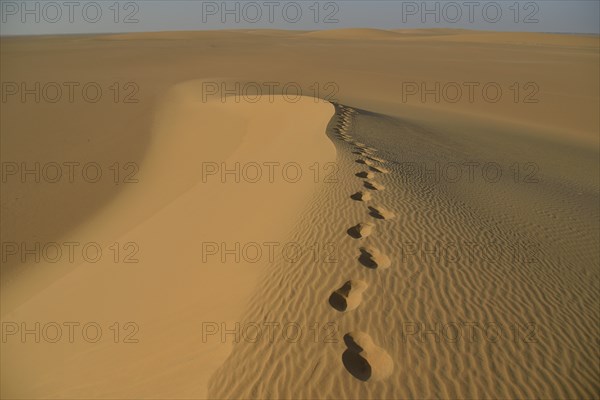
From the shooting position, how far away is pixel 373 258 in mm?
4812

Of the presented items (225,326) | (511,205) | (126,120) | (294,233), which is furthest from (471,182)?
(126,120)

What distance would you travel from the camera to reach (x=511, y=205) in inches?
288

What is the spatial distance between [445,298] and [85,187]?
35.2ft

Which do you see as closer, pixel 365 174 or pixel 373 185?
pixel 373 185

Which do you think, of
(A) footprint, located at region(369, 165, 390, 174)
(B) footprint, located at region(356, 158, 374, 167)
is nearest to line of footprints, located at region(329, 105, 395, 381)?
(A) footprint, located at region(369, 165, 390, 174)

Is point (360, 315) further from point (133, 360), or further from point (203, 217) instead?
point (203, 217)

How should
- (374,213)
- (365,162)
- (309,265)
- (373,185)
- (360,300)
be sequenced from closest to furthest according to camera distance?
1. (360,300)
2. (309,265)
3. (374,213)
4. (373,185)
5. (365,162)

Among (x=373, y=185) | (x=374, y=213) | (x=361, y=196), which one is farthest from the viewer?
(x=373, y=185)

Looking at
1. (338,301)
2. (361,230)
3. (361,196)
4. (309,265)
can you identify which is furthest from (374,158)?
(338,301)

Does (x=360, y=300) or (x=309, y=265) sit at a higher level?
(x=309, y=265)

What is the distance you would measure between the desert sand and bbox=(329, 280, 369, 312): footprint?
2cm

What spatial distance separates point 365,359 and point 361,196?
3.54m

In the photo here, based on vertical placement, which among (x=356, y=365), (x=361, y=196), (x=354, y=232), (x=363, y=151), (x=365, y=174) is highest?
(x=363, y=151)

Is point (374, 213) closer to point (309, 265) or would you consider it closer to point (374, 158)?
point (309, 265)
